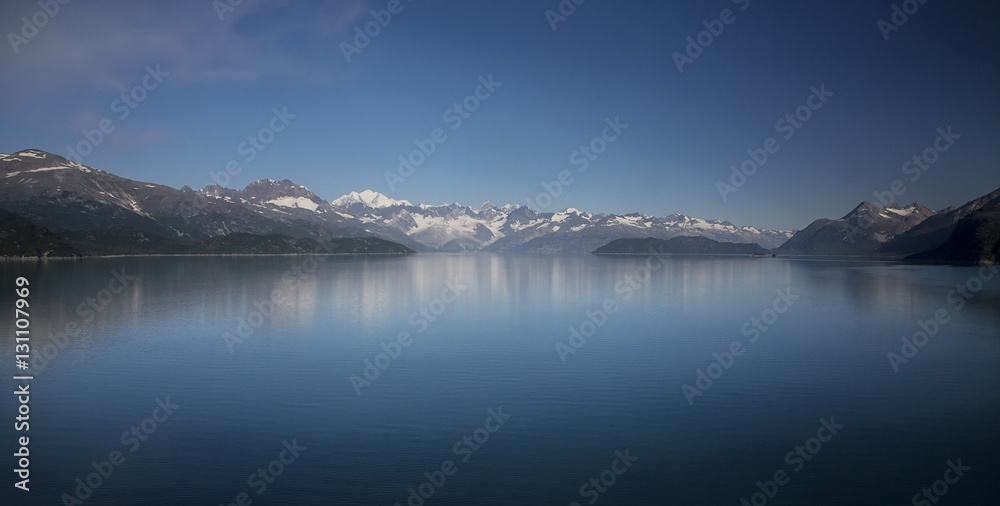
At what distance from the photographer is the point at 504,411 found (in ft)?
79.5

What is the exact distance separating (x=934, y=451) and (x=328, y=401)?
22705mm

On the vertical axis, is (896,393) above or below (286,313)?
below

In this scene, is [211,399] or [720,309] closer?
[211,399]

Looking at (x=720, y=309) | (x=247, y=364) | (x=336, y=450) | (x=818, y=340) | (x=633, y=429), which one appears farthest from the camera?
(x=720, y=309)

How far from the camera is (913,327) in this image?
1902 inches

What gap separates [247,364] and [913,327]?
50.3 m

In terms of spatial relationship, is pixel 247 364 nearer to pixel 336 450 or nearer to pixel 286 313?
pixel 336 450

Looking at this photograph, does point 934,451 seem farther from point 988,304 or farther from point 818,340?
point 988,304

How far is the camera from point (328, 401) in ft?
84.5

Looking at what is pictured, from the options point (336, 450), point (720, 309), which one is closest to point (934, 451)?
point (336, 450)

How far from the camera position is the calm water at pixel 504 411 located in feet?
56.0

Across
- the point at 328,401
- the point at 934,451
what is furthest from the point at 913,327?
the point at 328,401

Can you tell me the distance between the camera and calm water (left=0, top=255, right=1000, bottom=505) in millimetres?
17062

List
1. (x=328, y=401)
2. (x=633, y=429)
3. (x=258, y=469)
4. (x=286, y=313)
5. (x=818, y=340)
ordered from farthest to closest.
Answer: (x=286, y=313) → (x=818, y=340) → (x=328, y=401) → (x=633, y=429) → (x=258, y=469)
